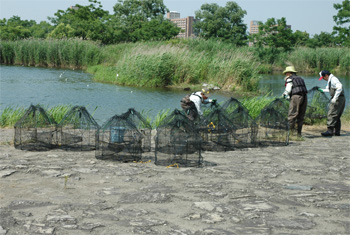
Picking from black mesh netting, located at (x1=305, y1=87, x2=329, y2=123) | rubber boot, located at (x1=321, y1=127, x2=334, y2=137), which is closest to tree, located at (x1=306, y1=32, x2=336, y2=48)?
black mesh netting, located at (x1=305, y1=87, x2=329, y2=123)

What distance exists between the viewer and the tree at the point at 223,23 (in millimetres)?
71125

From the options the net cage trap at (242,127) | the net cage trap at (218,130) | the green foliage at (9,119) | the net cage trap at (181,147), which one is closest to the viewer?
the net cage trap at (181,147)

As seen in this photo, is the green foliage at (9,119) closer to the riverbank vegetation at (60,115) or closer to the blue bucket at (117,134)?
the riverbank vegetation at (60,115)

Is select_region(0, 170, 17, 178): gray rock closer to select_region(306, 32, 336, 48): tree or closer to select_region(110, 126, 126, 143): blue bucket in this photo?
select_region(110, 126, 126, 143): blue bucket

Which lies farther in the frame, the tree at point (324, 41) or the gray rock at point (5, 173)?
the tree at point (324, 41)

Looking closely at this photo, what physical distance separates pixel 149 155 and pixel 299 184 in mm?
3095

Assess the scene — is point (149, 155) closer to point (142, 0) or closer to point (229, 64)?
point (229, 64)

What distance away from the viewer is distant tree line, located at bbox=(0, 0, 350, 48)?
56537 millimetres

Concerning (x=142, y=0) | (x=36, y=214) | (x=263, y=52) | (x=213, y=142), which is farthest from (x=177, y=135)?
(x=142, y=0)

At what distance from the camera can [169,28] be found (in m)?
64.4

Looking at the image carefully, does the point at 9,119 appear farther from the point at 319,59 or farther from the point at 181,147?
the point at 319,59

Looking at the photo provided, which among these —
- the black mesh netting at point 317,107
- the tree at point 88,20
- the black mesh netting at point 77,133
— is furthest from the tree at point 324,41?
the black mesh netting at point 77,133

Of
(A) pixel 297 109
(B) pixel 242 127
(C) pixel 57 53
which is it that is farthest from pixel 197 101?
(C) pixel 57 53

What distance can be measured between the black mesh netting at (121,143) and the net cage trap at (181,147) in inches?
16.7
